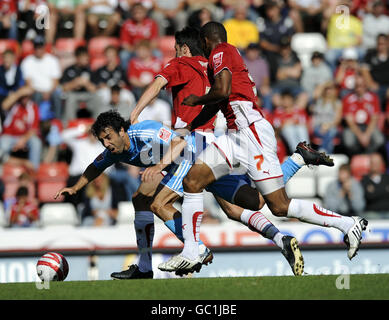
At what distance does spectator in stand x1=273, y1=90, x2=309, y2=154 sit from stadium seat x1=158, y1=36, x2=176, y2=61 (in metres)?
2.68

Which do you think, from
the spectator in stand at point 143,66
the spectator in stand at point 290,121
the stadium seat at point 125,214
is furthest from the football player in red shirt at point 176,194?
the spectator in stand at point 143,66

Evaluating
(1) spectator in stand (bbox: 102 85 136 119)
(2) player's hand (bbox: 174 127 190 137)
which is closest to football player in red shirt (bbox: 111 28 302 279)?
(2) player's hand (bbox: 174 127 190 137)

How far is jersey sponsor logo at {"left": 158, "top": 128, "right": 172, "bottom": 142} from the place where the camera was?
336 inches

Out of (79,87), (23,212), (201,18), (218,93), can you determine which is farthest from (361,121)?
(218,93)

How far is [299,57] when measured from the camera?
16.8 m

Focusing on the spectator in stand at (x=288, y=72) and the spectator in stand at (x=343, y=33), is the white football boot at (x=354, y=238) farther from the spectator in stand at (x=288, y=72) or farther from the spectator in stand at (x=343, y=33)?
the spectator in stand at (x=343, y=33)

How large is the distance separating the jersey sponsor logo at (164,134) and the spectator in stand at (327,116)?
269 inches

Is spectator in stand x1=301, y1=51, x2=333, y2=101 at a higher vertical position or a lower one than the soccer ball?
higher

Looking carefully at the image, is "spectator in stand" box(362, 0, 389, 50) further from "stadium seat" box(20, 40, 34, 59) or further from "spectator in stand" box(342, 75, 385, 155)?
"stadium seat" box(20, 40, 34, 59)

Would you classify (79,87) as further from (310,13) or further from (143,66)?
(310,13)

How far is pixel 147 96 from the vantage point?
8.71 metres

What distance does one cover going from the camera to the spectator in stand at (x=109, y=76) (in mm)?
15445

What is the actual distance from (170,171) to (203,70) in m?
1.23
